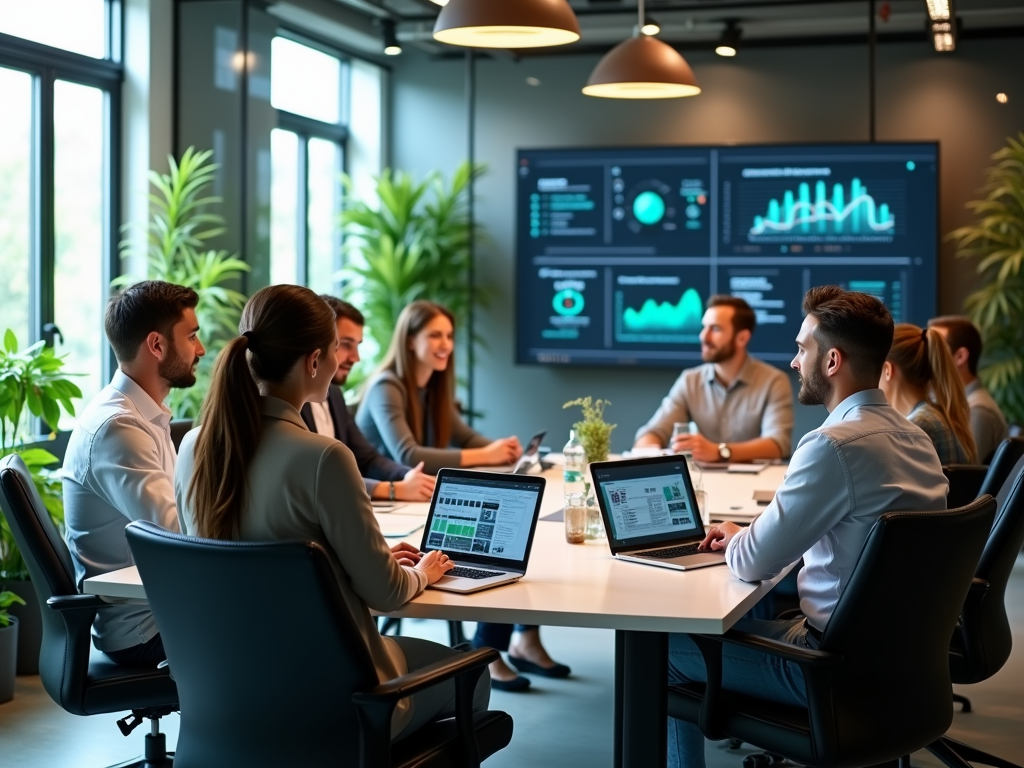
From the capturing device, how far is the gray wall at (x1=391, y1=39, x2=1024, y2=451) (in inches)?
300

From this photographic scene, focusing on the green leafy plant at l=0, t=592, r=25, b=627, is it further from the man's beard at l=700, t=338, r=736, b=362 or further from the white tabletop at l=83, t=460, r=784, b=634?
the man's beard at l=700, t=338, r=736, b=362

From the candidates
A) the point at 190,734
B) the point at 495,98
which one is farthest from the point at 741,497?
the point at 495,98

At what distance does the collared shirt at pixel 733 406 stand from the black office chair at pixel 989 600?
2.07 metres

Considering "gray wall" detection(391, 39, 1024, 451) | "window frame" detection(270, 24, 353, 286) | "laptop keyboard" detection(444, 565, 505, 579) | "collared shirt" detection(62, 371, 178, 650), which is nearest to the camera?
"laptop keyboard" detection(444, 565, 505, 579)

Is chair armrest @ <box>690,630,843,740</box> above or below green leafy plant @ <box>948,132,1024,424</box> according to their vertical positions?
below

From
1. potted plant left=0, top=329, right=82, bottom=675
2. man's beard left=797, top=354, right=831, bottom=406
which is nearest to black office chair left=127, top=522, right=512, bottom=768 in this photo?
man's beard left=797, top=354, right=831, bottom=406

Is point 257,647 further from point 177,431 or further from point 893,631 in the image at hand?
point 177,431

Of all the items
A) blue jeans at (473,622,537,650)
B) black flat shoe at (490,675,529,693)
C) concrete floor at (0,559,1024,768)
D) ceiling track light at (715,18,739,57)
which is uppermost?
ceiling track light at (715,18,739,57)

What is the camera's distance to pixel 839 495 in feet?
8.50

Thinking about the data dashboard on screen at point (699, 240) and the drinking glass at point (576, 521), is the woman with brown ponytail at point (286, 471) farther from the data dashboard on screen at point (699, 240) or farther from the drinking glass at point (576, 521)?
the data dashboard on screen at point (699, 240)

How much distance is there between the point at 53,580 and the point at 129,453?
0.35 meters

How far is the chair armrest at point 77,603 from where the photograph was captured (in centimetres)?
281

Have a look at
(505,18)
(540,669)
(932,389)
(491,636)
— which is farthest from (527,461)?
(505,18)

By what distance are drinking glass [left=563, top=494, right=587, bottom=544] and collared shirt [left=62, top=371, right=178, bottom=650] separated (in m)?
1.00
